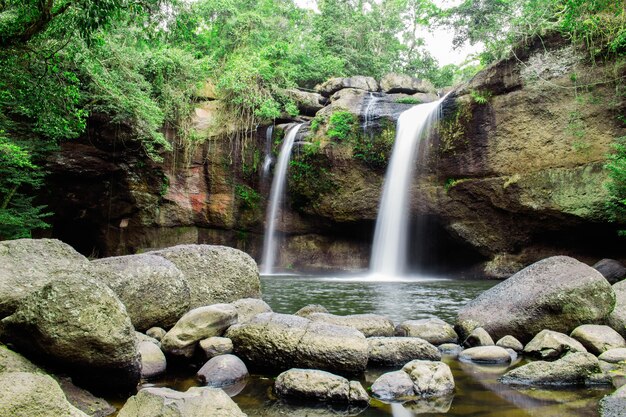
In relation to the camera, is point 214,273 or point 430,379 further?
point 214,273

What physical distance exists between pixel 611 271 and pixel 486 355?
8738mm

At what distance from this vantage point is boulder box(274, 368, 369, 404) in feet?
13.3

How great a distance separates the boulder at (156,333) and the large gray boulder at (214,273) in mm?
1234

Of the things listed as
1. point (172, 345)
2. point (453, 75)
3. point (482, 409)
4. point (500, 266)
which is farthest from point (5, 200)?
point (453, 75)

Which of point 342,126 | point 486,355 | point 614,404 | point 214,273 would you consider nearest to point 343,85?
point 342,126

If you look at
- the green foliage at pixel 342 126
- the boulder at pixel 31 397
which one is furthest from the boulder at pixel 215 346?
the green foliage at pixel 342 126

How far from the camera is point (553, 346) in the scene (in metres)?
5.55

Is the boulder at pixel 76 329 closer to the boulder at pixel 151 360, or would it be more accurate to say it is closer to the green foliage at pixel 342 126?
the boulder at pixel 151 360

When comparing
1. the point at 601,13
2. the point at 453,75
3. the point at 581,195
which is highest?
the point at 453,75

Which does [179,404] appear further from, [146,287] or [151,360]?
[146,287]

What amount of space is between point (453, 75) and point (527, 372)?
28.4 metres

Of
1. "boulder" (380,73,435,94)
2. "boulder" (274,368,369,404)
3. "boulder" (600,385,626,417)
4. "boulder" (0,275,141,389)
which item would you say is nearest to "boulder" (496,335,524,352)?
"boulder" (600,385,626,417)

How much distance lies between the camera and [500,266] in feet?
53.2

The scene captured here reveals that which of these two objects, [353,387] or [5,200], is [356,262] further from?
[353,387]
